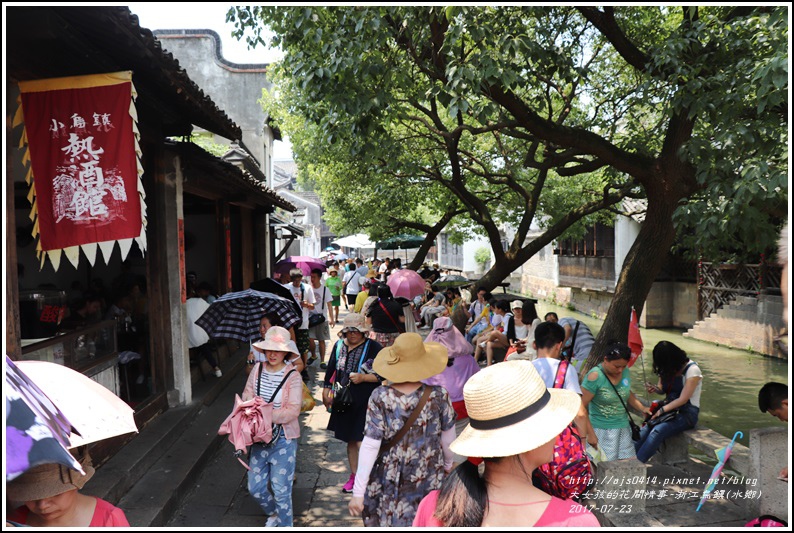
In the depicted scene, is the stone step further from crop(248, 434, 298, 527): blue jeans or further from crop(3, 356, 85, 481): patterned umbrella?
crop(3, 356, 85, 481): patterned umbrella

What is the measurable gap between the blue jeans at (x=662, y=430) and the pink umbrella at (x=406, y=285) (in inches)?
270

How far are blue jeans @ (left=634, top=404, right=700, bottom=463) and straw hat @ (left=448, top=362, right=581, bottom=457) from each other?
14.3 feet

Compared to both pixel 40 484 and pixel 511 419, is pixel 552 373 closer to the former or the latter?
pixel 511 419

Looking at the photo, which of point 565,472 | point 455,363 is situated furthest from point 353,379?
point 565,472

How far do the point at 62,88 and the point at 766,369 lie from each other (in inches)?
570

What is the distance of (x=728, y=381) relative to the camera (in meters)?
12.9

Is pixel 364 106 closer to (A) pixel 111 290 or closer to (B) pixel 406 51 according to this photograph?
(B) pixel 406 51

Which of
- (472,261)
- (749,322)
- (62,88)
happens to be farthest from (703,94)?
(472,261)

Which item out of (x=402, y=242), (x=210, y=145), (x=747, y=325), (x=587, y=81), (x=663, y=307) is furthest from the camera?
(x=402, y=242)

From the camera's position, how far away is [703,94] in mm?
6512

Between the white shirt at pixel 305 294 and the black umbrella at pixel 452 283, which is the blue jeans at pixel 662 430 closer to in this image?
the white shirt at pixel 305 294

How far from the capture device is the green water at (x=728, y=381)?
10.2 meters

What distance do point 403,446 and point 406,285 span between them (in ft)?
29.9

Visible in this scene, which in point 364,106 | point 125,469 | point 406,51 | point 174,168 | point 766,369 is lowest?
point 766,369
